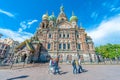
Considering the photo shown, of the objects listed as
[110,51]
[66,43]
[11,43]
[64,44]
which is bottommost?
[110,51]

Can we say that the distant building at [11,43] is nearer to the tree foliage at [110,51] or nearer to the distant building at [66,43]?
the distant building at [66,43]

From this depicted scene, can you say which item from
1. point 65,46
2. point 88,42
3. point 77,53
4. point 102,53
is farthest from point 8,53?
point 102,53

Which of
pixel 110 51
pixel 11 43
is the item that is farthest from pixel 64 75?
pixel 11 43

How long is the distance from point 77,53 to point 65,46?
5.21 m

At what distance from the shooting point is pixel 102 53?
56.8m

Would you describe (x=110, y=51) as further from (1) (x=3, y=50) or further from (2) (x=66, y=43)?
(1) (x=3, y=50)

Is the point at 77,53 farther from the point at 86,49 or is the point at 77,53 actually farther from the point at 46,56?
the point at 46,56

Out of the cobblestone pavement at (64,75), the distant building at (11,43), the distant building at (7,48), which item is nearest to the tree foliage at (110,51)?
the cobblestone pavement at (64,75)

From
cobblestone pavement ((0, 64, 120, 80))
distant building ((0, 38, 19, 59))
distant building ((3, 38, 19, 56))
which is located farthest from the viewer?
distant building ((3, 38, 19, 56))

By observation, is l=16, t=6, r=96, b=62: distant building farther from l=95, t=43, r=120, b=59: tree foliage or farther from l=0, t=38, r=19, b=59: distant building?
l=0, t=38, r=19, b=59: distant building

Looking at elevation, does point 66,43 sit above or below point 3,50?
above

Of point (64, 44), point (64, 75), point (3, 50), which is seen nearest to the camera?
point (64, 75)

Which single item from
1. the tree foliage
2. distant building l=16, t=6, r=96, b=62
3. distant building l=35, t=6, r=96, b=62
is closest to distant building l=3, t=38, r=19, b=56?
distant building l=16, t=6, r=96, b=62

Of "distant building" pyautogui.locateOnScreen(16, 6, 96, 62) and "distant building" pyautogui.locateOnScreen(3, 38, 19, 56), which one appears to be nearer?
"distant building" pyautogui.locateOnScreen(16, 6, 96, 62)
